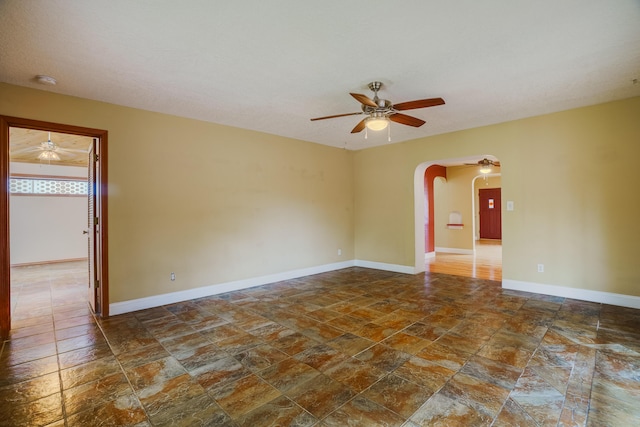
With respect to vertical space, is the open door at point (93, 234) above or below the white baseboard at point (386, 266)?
above

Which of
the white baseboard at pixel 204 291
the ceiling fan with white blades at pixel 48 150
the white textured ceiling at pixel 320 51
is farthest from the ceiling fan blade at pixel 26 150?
the white baseboard at pixel 204 291

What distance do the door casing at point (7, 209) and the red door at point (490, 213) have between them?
41.0 ft

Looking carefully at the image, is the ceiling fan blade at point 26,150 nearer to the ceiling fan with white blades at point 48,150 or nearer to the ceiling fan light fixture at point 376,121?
the ceiling fan with white blades at point 48,150

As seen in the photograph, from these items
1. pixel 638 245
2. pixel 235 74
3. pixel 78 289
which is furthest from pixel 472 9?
pixel 78 289

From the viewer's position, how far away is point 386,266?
632 cm

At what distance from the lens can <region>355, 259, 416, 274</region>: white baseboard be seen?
19.6 feet

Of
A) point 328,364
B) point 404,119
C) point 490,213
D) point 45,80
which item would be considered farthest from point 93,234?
point 490,213

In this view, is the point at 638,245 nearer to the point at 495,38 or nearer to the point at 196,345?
the point at 495,38

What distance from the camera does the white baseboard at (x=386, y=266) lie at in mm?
5984

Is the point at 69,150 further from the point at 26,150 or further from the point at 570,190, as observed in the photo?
the point at 570,190

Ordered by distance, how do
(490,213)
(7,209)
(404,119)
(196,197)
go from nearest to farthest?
1. (7,209)
2. (404,119)
3. (196,197)
4. (490,213)

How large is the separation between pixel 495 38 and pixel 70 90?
439 centimetres

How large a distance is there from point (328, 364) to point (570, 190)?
13.8 feet

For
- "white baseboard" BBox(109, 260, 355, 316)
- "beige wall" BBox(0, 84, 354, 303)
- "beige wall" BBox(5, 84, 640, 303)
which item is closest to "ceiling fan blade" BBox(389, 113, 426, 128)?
"beige wall" BBox(5, 84, 640, 303)
